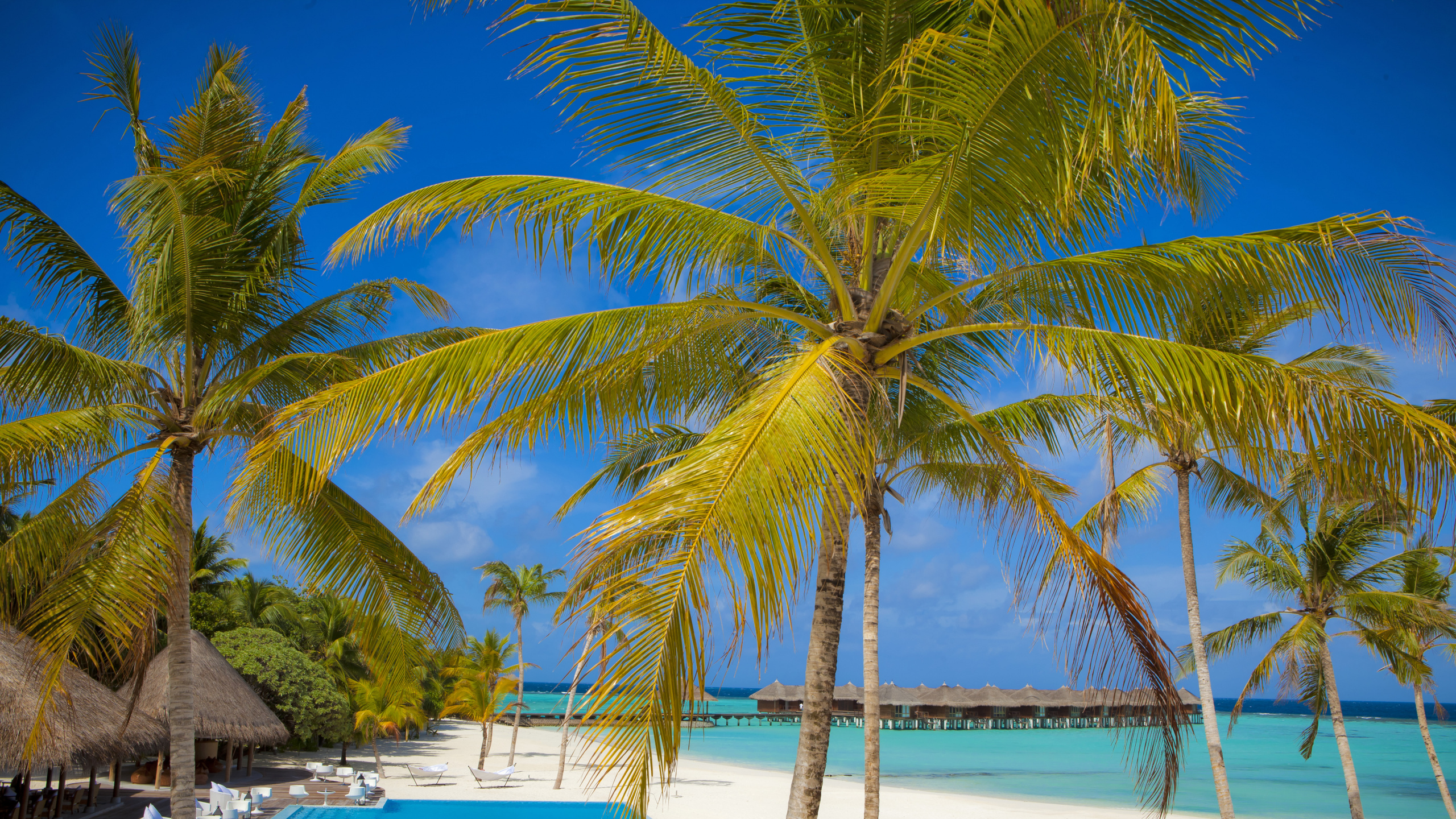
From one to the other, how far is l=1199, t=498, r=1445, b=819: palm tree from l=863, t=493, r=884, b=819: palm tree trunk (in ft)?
23.5

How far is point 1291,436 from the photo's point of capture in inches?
153

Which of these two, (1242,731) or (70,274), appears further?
(1242,731)

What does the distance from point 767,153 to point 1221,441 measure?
116 inches

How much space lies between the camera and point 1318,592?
16281 mm

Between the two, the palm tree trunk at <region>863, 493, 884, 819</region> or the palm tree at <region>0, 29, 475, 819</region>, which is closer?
the palm tree at <region>0, 29, 475, 819</region>

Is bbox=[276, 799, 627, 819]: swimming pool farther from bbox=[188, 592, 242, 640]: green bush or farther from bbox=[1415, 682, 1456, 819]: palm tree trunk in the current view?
bbox=[1415, 682, 1456, 819]: palm tree trunk

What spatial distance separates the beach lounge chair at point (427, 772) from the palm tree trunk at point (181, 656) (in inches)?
533

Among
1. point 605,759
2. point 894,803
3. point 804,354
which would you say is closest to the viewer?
point 605,759

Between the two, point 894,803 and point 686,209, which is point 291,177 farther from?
point 894,803

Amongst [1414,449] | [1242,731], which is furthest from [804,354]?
[1242,731]

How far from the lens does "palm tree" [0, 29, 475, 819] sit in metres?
6.75

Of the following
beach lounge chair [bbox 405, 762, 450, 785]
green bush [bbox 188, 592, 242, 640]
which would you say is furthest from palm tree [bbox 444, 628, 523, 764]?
green bush [bbox 188, 592, 242, 640]

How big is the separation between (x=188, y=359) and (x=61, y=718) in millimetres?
7089

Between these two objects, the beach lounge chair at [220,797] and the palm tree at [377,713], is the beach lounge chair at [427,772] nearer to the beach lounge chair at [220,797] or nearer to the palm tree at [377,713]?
the palm tree at [377,713]
